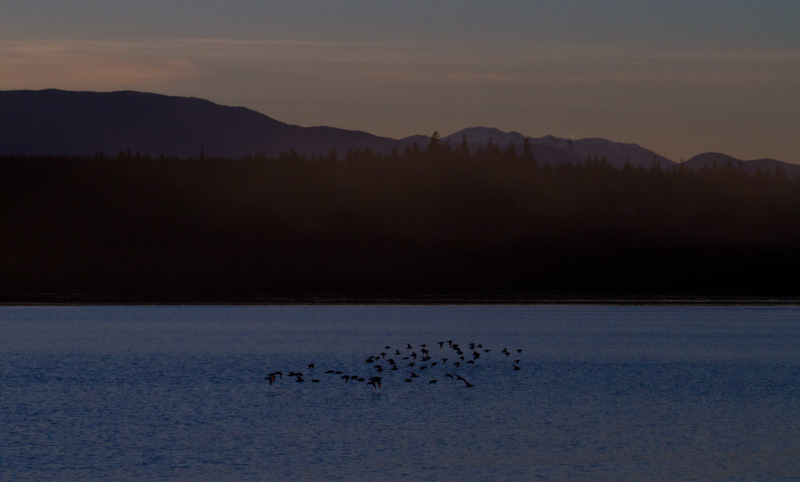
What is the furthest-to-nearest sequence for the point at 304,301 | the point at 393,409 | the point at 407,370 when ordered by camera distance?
the point at 304,301, the point at 407,370, the point at 393,409

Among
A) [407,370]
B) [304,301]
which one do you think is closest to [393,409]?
[407,370]

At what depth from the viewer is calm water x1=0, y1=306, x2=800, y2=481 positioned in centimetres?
2314

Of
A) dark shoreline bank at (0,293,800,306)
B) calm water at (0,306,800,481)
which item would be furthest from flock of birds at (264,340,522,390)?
dark shoreline bank at (0,293,800,306)

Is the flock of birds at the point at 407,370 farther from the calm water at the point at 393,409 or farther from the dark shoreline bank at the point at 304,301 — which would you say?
the dark shoreline bank at the point at 304,301

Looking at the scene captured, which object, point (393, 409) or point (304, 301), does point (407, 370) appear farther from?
point (304, 301)

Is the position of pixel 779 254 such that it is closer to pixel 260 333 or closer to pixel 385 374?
pixel 260 333

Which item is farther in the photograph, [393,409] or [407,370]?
[407,370]

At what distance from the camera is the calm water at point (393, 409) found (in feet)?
75.9

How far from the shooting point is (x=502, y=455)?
24.3m

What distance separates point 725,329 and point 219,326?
112 feet

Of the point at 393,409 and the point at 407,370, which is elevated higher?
the point at 407,370

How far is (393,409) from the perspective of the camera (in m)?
32.2

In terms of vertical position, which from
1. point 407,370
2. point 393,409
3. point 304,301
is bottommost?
point 393,409

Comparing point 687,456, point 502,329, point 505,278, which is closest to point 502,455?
point 687,456
